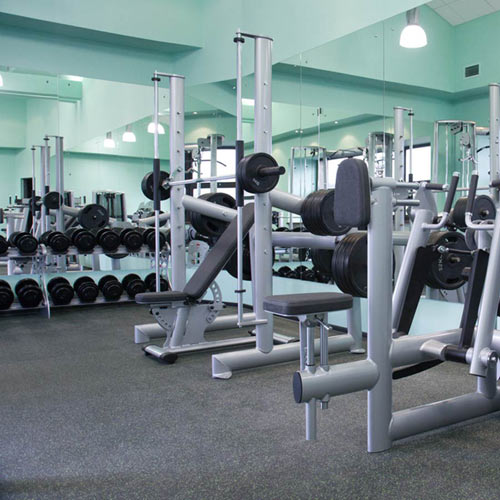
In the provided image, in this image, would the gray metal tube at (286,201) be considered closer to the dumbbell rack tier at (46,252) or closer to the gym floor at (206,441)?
the gym floor at (206,441)

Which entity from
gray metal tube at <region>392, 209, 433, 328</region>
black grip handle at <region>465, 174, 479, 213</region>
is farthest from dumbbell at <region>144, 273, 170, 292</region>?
black grip handle at <region>465, 174, 479, 213</region>

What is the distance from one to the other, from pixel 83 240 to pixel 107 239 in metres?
0.24

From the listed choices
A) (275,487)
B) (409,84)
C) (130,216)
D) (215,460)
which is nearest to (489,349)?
(275,487)

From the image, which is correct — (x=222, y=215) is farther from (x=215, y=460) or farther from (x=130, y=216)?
(x=130, y=216)

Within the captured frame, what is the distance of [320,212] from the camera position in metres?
3.12

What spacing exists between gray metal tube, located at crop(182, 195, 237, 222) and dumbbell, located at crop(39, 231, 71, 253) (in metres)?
2.14

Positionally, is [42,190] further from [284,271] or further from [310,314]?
[310,314]

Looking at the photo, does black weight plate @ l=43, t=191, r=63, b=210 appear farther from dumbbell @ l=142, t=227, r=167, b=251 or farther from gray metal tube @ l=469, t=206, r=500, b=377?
gray metal tube @ l=469, t=206, r=500, b=377

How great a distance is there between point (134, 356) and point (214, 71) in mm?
4228

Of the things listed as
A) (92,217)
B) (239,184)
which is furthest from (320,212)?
(92,217)

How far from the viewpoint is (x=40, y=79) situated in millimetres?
6250

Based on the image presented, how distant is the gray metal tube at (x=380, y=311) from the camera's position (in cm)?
197

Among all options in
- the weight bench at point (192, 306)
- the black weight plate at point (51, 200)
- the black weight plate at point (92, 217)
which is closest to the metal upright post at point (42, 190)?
the black weight plate at point (51, 200)

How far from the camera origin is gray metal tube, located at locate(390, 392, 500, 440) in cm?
206
